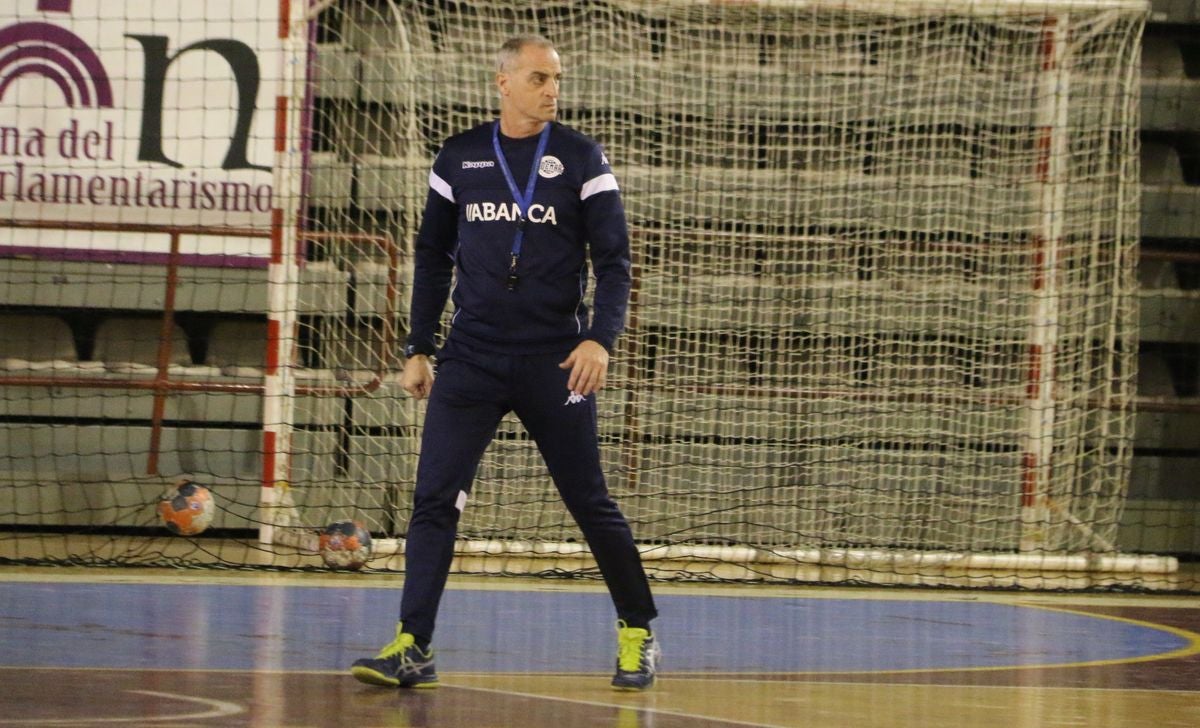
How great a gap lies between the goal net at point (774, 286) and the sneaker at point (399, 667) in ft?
13.8

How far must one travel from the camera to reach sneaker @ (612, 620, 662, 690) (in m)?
4.63

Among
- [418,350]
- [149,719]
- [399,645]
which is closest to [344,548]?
[418,350]

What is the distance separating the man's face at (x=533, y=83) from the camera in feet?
14.8

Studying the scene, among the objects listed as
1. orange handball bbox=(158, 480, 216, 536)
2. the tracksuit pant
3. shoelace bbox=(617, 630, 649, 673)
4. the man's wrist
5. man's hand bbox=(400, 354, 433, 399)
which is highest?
the man's wrist

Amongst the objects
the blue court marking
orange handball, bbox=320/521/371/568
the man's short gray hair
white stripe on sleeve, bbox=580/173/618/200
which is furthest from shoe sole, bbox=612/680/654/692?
orange handball, bbox=320/521/371/568

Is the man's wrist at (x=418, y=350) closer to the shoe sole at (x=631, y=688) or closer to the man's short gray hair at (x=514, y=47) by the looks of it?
the man's short gray hair at (x=514, y=47)

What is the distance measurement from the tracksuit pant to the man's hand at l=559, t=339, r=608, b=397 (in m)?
0.07

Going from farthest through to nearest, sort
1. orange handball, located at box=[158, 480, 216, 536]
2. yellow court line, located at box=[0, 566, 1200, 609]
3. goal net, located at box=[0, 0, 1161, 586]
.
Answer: goal net, located at box=[0, 0, 1161, 586], orange handball, located at box=[158, 480, 216, 536], yellow court line, located at box=[0, 566, 1200, 609]

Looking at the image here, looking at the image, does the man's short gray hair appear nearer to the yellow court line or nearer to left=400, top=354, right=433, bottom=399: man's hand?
left=400, top=354, right=433, bottom=399: man's hand

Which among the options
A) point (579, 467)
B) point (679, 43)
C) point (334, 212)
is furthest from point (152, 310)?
point (579, 467)

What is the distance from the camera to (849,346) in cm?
941

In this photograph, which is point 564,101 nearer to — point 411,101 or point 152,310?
point 411,101

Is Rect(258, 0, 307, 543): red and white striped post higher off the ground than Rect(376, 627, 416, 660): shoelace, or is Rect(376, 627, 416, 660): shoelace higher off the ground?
Rect(258, 0, 307, 543): red and white striped post

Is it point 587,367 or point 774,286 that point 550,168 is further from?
point 774,286
